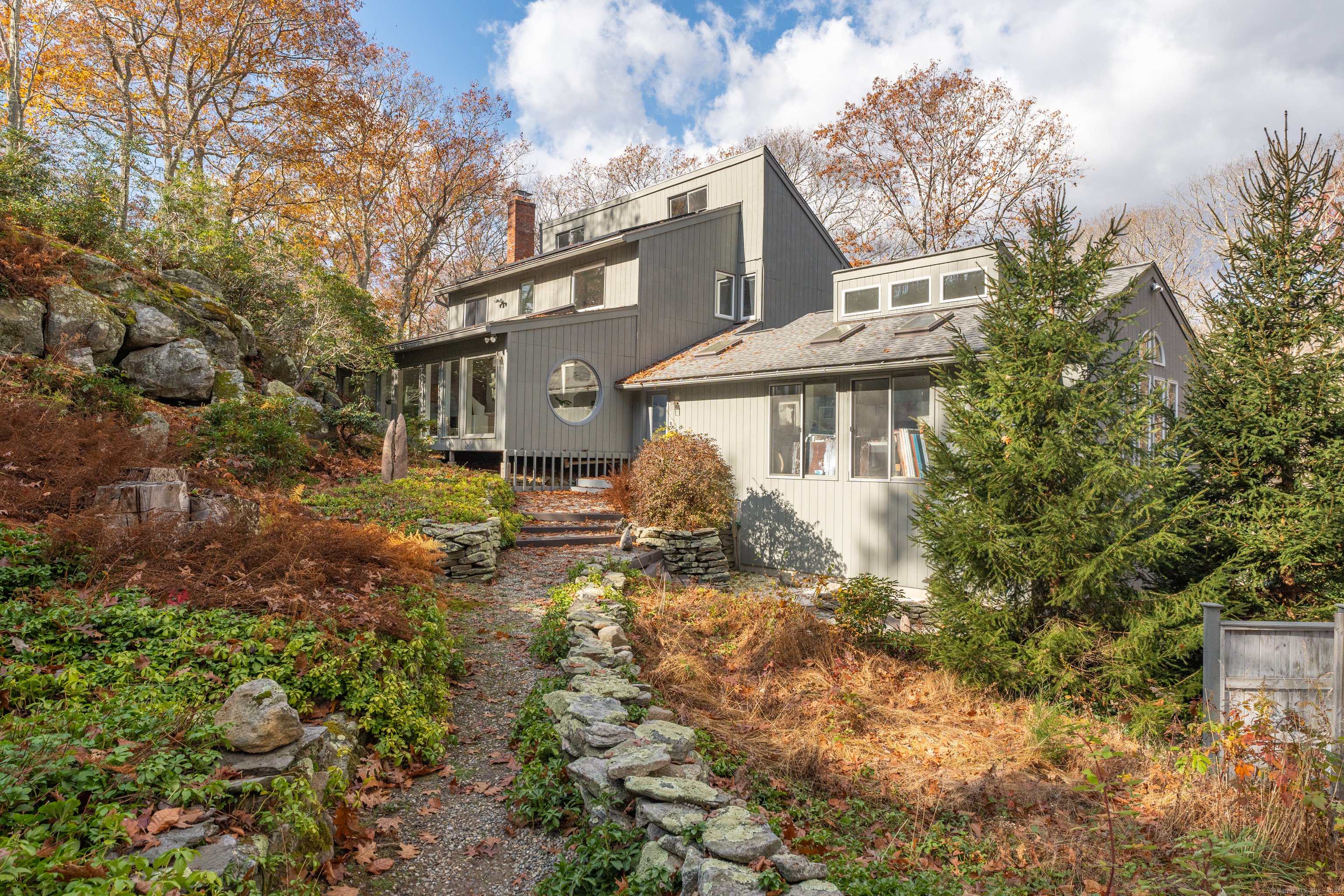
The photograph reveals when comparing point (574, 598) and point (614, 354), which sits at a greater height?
point (614, 354)

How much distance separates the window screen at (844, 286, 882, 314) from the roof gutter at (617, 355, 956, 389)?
2716 millimetres

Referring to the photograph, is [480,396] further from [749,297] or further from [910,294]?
[910,294]

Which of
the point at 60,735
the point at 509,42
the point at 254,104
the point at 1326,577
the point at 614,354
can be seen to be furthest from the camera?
the point at 254,104

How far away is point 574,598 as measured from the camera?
23.9 ft

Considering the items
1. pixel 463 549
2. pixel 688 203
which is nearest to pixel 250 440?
pixel 463 549

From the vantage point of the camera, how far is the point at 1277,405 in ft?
20.1

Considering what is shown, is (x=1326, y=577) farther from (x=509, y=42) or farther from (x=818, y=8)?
(x=509, y=42)

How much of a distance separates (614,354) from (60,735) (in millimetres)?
12974

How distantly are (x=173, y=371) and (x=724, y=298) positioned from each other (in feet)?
38.0

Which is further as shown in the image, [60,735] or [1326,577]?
[1326,577]

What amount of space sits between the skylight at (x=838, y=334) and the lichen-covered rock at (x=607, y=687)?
8.48 metres

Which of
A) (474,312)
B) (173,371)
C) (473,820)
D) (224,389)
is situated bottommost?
(473,820)

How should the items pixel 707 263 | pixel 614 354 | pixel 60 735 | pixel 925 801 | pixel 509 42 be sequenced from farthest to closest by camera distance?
1. pixel 509 42
2. pixel 707 263
3. pixel 614 354
4. pixel 925 801
5. pixel 60 735

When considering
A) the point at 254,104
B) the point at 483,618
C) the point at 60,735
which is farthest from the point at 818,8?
the point at 60,735
